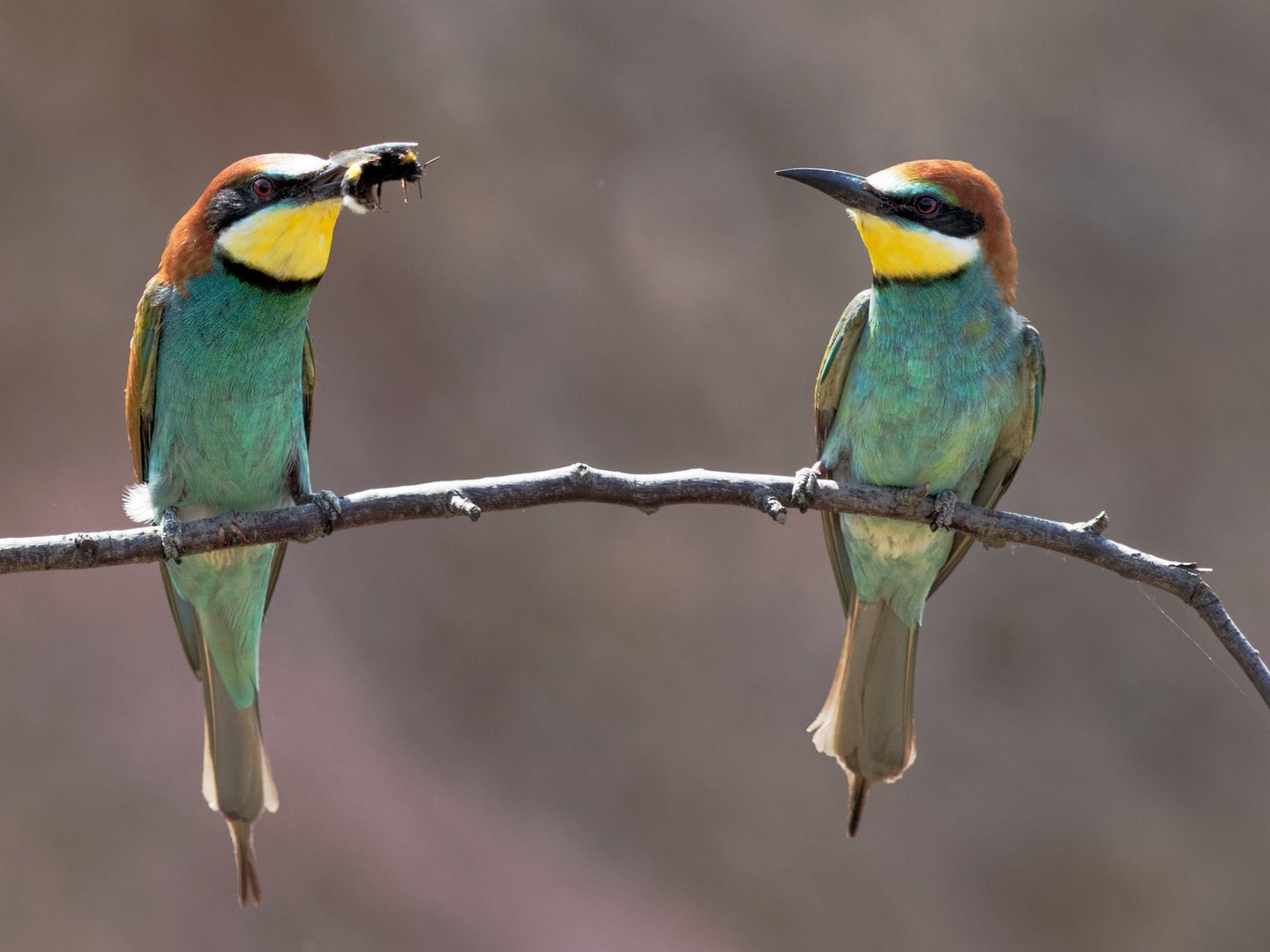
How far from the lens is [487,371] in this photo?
3.50 m

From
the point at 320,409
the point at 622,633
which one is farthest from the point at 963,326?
the point at 320,409

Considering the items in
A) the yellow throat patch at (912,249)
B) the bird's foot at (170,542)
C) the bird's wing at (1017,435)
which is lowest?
the bird's foot at (170,542)

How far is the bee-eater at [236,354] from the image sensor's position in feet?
5.53

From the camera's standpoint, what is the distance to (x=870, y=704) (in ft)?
6.46

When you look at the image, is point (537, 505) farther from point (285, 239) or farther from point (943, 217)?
point (943, 217)

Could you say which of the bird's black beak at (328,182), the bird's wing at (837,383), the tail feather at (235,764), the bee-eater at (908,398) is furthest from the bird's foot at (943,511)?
the tail feather at (235,764)

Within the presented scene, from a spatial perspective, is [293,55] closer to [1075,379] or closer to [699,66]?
[699,66]

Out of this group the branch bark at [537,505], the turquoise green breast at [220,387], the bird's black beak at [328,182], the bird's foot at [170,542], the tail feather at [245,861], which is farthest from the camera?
the tail feather at [245,861]

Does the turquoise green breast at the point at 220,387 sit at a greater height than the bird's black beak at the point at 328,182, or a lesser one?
lesser

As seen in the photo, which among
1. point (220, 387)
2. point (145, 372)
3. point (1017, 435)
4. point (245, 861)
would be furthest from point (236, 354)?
point (1017, 435)

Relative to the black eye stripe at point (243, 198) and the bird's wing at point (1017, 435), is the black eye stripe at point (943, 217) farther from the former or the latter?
the black eye stripe at point (243, 198)

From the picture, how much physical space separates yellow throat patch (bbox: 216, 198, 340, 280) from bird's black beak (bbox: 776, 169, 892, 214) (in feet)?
2.10

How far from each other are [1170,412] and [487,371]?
6.12 feet

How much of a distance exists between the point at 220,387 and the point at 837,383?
0.92m
